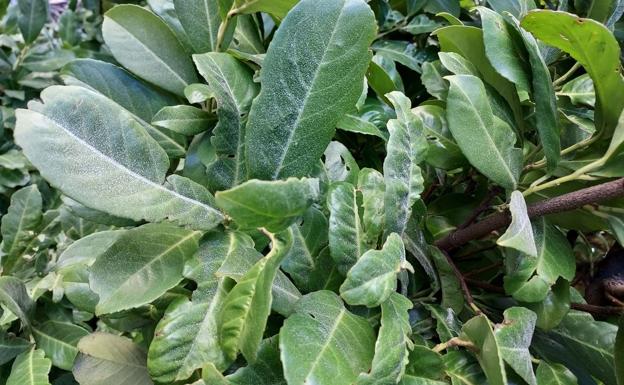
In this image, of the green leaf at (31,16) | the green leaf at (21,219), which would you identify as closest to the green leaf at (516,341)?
the green leaf at (21,219)

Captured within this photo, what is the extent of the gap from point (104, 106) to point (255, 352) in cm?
21

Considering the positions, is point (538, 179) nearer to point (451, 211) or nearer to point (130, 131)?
point (451, 211)

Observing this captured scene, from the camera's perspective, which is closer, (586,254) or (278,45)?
(278,45)

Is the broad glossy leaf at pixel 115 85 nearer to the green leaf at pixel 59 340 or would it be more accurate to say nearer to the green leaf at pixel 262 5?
the green leaf at pixel 262 5

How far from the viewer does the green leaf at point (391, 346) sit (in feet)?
1.23

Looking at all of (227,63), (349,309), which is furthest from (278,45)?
(349,309)

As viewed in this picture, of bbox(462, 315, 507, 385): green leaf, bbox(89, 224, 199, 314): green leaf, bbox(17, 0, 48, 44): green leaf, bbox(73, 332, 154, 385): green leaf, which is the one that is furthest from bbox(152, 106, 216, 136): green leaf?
bbox(17, 0, 48, 44): green leaf

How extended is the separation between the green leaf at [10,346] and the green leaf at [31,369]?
2 centimetres

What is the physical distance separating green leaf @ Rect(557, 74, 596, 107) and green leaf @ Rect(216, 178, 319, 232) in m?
0.42

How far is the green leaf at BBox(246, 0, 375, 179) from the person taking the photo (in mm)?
424

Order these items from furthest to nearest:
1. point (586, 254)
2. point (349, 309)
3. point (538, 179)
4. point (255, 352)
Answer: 1. point (586, 254)
2. point (538, 179)
3. point (349, 309)
4. point (255, 352)

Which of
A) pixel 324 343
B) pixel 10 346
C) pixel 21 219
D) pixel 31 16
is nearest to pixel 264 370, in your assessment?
pixel 324 343

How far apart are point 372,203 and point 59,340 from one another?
0.44 m

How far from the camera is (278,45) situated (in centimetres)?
42
